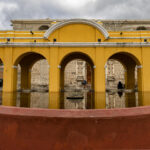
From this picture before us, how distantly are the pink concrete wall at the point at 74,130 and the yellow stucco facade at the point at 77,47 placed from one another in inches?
172

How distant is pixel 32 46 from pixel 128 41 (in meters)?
6.59

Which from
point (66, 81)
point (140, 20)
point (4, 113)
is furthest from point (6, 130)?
point (140, 20)

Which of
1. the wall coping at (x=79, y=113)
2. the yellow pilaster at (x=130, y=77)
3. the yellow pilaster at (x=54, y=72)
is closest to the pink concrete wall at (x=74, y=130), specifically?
the wall coping at (x=79, y=113)

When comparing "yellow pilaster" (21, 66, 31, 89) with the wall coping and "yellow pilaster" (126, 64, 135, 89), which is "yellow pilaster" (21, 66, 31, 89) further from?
"yellow pilaster" (126, 64, 135, 89)

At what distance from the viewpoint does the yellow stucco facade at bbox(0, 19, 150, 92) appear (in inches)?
304

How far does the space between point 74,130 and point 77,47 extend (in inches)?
229

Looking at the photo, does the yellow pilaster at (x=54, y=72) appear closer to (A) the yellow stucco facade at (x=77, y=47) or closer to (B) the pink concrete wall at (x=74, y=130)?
(A) the yellow stucco facade at (x=77, y=47)

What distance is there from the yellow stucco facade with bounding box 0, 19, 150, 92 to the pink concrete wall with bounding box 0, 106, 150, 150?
4380 mm

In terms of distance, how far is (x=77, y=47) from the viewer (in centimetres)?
782

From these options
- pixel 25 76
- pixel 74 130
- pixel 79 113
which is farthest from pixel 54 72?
pixel 74 130

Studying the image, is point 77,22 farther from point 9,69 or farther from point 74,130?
point 74,130

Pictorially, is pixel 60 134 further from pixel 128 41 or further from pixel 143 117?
pixel 128 41

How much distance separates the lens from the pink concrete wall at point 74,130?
10.0ft

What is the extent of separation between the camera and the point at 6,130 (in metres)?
3.30
